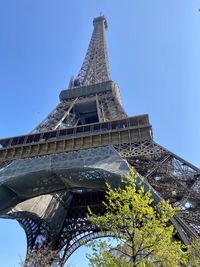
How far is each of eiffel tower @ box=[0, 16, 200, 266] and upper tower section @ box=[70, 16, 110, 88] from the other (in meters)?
5.01

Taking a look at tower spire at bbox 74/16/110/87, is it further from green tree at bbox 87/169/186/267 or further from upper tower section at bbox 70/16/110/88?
green tree at bbox 87/169/186/267

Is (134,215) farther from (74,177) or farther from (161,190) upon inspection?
(74,177)

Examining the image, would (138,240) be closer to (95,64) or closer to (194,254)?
(194,254)

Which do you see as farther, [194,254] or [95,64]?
[95,64]

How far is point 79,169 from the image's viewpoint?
52.1 feet

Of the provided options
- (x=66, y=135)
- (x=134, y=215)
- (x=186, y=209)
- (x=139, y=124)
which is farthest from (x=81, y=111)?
(x=134, y=215)

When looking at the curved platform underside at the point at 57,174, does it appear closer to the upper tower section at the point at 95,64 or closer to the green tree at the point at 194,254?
the green tree at the point at 194,254

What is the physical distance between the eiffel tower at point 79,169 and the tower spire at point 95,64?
16.9 ft

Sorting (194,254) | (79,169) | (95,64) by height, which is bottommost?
(194,254)

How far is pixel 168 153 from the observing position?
16.8 metres

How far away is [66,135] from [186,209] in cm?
1091

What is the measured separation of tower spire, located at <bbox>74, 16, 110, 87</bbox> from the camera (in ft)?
116

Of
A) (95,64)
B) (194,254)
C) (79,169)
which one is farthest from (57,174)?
(95,64)

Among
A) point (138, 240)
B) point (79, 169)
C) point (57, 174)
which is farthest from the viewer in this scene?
point (57, 174)
